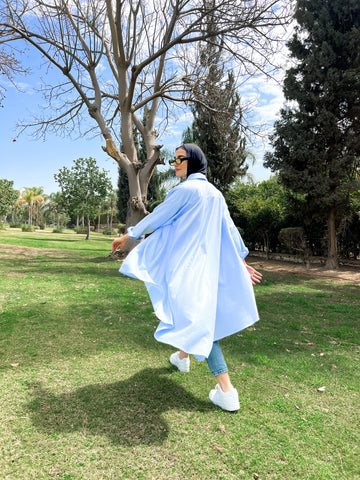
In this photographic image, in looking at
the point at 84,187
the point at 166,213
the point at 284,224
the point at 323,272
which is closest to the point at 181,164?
the point at 166,213

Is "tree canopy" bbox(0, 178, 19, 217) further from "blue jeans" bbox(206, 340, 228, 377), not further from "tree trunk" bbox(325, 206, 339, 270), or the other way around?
"blue jeans" bbox(206, 340, 228, 377)

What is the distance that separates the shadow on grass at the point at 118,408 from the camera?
2109 millimetres

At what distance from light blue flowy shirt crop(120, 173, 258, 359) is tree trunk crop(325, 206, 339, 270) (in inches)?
461

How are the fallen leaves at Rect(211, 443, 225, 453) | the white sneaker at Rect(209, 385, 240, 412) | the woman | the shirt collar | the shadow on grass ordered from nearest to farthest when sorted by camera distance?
1. the fallen leaves at Rect(211, 443, 225, 453)
2. the shadow on grass
3. the woman
4. the white sneaker at Rect(209, 385, 240, 412)
5. the shirt collar

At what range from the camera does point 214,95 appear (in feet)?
45.4

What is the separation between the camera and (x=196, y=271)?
230cm

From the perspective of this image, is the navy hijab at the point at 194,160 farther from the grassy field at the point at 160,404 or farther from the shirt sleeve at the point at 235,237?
the grassy field at the point at 160,404

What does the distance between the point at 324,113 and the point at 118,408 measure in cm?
1264

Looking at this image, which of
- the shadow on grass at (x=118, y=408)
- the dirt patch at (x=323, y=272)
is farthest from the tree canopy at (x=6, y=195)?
the shadow on grass at (x=118, y=408)

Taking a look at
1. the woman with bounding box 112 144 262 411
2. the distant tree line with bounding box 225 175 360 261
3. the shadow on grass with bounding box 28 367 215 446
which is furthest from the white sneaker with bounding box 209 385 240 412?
the distant tree line with bounding box 225 175 360 261

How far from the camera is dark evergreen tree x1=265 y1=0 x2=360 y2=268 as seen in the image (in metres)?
11.9

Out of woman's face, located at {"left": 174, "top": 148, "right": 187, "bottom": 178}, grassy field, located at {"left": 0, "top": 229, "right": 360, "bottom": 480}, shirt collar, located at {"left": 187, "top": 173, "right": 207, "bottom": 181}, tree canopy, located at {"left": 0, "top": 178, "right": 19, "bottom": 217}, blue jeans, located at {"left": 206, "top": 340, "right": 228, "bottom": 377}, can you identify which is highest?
tree canopy, located at {"left": 0, "top": 178, "right": 19, "bottom": 217}

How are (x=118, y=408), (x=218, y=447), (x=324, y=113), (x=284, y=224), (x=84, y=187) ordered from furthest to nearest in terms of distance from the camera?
(x=84, y=187)
(x=284, y=224)
(x=324, y=113)
(x=118, y=408)
(x=218, y=447)

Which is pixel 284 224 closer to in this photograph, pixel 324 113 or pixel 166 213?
pixel 324 113
